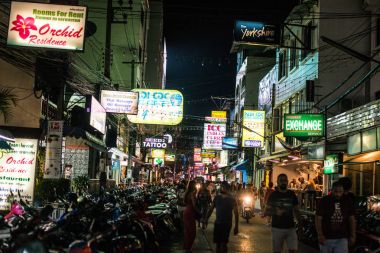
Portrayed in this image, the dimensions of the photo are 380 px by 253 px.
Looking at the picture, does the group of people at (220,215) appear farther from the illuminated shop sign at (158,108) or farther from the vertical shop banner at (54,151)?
the illuminated shop sign at (158,108)

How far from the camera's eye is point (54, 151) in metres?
15.1

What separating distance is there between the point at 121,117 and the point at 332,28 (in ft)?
57.0

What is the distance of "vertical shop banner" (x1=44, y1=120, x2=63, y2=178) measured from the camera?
1501 centimetres

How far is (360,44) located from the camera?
26094mm

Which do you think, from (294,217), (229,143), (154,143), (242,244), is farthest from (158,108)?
(294,217)

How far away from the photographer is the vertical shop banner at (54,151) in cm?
1501

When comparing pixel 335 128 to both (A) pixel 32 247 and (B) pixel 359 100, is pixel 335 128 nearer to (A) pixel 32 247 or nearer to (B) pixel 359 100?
(B) pixel 359 100

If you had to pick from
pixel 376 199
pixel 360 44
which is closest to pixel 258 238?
pixel 376 199

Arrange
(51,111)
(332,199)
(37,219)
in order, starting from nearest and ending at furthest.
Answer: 1. (37,219)
2. (332,199)
3. (51,111)

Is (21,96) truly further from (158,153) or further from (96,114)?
(158,153)

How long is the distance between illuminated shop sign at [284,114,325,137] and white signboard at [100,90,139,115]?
7.47 metres

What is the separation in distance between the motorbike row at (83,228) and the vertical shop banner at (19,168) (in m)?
3.44

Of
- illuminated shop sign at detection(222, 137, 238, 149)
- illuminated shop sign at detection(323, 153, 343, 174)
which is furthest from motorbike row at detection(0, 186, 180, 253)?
illuminated shop sign at detection(222, 137, 238, 149)

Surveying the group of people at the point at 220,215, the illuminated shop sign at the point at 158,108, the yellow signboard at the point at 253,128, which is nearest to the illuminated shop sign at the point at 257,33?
the illuminated shop sign at the point at 158,108
